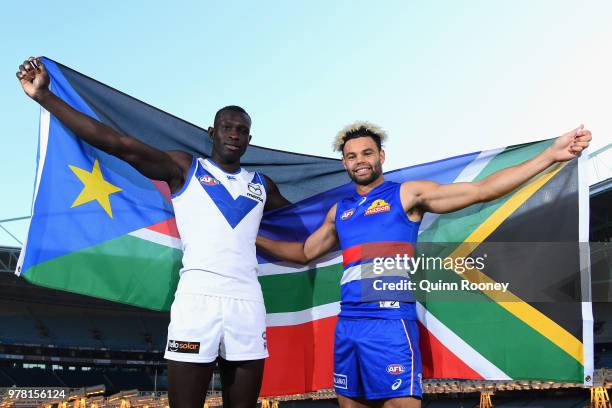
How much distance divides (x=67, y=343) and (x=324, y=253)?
3351 centimetres

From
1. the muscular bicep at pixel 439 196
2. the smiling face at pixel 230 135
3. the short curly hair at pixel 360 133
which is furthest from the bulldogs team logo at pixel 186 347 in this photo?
the short curly hair at pixel 360 133

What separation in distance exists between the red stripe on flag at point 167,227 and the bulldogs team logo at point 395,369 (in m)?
1.99

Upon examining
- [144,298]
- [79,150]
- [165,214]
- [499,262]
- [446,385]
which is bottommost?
[446,385]

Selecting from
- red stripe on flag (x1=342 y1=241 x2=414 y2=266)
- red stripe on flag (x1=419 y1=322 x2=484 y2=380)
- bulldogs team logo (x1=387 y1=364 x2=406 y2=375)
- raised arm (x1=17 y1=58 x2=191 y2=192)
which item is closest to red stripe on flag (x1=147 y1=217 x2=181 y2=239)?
raised arm (x1=17 y1=58 x2=191 y2=192)

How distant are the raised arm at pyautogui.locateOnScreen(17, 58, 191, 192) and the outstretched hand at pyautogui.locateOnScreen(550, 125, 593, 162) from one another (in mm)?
2514

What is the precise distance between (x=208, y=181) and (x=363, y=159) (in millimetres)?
1110

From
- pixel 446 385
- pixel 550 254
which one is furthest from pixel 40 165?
pixel 446 385

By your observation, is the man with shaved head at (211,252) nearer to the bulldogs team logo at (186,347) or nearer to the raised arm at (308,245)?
the bulldogs team logo at (186,347)

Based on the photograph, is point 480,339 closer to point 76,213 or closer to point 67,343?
point 76,213

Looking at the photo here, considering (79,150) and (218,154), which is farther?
(79,150)

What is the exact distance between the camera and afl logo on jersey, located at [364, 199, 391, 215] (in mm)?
3809

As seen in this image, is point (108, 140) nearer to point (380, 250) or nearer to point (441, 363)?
point (380, 250)

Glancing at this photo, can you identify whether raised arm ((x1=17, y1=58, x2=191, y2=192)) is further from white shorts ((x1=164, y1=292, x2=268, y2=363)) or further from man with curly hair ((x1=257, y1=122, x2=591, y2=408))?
man with curly hair ((x1=257, y1=122, x2=591, y2=408))

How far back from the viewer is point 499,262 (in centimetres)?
447
